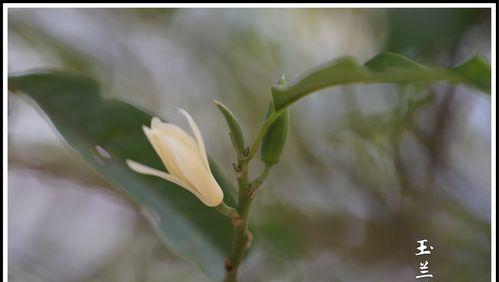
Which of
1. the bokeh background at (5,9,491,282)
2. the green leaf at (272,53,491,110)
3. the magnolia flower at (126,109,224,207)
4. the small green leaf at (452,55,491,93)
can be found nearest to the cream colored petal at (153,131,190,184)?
the magnolia flower at (126,109,224,207)

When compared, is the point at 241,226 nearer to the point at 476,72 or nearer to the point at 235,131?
the point at 235,131

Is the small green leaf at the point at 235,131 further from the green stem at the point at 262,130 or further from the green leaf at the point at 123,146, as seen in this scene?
the green leaf at the point at 123,146

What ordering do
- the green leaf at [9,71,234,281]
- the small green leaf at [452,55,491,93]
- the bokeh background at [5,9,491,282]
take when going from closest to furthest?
the small green leaf at [452,55,491,93] → the green leaf at [9,71,234,281] → the bokeh background at [5,9,491,282]

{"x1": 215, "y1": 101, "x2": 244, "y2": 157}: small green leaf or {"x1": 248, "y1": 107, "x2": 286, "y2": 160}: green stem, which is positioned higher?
{"x1": 248, "y1": 107, "x2": 286, "y2": 160}: green stem

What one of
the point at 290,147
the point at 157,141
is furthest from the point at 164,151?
the point at 290,147

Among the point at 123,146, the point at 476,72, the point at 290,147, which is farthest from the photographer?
the point at 290,147

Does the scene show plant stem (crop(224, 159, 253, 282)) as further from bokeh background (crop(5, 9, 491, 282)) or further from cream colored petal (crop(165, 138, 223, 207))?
bokeh background (crop(5, 9, 491, 282))

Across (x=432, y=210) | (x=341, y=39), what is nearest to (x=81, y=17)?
(x=341, y=39)

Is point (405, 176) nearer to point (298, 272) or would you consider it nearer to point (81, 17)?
point (298, 272)
